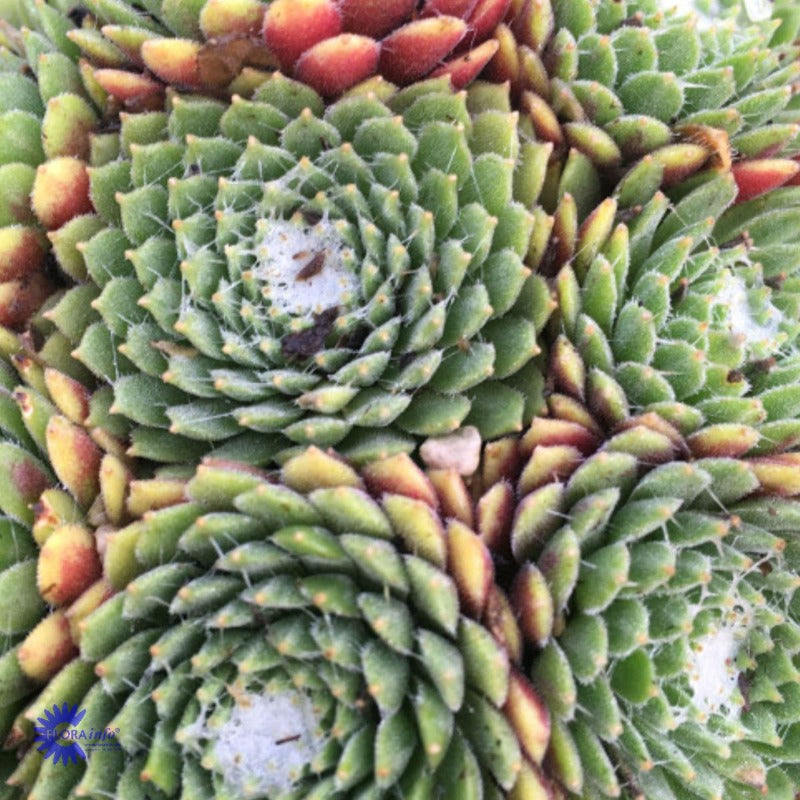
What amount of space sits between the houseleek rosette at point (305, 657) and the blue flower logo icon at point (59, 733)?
0.06 ft

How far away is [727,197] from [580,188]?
0.23 m

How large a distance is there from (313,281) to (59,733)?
0.70 m

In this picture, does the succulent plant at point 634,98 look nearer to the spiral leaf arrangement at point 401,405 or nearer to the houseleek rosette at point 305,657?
the spiral leaf arrangement at point 401,405

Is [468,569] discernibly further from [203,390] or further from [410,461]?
[203,390]

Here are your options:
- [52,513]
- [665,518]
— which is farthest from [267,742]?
[665,518]

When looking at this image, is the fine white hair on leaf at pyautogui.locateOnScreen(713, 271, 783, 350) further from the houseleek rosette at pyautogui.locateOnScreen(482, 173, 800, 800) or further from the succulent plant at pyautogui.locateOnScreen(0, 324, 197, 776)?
the succulent plant at pyautogui.locateOnScreen(0, 324, 197, 776)

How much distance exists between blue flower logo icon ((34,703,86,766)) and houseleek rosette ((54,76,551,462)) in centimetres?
36

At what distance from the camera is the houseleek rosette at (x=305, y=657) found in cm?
117

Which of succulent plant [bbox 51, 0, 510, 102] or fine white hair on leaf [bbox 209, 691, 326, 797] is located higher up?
succulent plant [bbox 51, 0, 510, 102]

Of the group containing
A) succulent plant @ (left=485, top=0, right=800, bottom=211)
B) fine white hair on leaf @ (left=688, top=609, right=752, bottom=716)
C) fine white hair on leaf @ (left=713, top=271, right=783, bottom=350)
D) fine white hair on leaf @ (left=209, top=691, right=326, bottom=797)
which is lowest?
fine white hair on leaf @ (left=209, top=691, right=326, bottom=797)

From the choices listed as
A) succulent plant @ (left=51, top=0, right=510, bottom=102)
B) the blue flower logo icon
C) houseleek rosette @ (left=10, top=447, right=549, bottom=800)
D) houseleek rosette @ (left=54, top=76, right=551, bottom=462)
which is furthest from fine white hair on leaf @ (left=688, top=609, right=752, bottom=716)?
succulent plant @ (left=51, top=0, right=510, bottom=102)

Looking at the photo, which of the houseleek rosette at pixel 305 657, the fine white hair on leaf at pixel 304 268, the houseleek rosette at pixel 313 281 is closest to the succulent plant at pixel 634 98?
the houseleek rosette at pixel 313 281

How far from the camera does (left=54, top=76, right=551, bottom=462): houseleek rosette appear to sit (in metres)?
1.35

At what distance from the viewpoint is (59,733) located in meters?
1.24
